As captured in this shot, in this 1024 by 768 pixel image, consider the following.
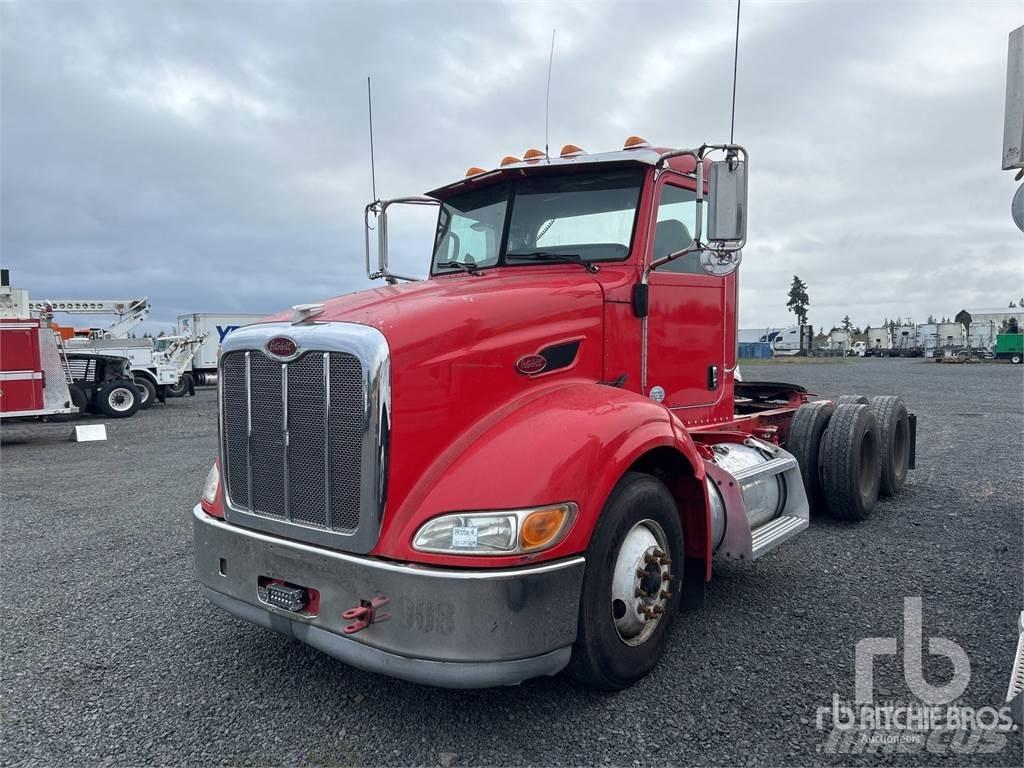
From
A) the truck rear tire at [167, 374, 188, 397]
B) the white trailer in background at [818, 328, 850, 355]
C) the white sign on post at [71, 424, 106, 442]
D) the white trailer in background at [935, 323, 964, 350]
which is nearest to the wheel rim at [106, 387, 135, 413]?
the truck rear tire at [167, 374, 188, 397]

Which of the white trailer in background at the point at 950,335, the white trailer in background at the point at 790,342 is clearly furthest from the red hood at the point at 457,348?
the white trailer in background at the point at 790,342

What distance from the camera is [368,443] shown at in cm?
283

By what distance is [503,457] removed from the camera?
2.87 m

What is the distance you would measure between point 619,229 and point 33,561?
16.8ft

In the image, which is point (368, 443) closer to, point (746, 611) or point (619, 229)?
point (619, 229)

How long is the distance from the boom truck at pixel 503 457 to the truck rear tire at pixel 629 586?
0.01m

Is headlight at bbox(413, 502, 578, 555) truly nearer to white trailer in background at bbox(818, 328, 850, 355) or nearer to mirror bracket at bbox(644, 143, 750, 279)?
mirror bracket at bbox(644, 143, 750, 279)

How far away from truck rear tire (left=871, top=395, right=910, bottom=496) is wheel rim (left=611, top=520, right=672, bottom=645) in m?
4.10

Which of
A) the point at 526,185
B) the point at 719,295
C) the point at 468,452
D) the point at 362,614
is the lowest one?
the point at 362,614

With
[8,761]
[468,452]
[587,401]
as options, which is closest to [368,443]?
[468,452]

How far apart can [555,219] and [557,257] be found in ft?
0.86

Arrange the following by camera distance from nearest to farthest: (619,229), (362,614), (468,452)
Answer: (362,614) → (468,452) → (619,229)

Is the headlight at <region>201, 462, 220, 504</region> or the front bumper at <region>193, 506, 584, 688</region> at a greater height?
the headlight at <region>201, 462, 220, 504</region>

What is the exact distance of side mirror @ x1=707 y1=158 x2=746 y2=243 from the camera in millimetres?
3635
